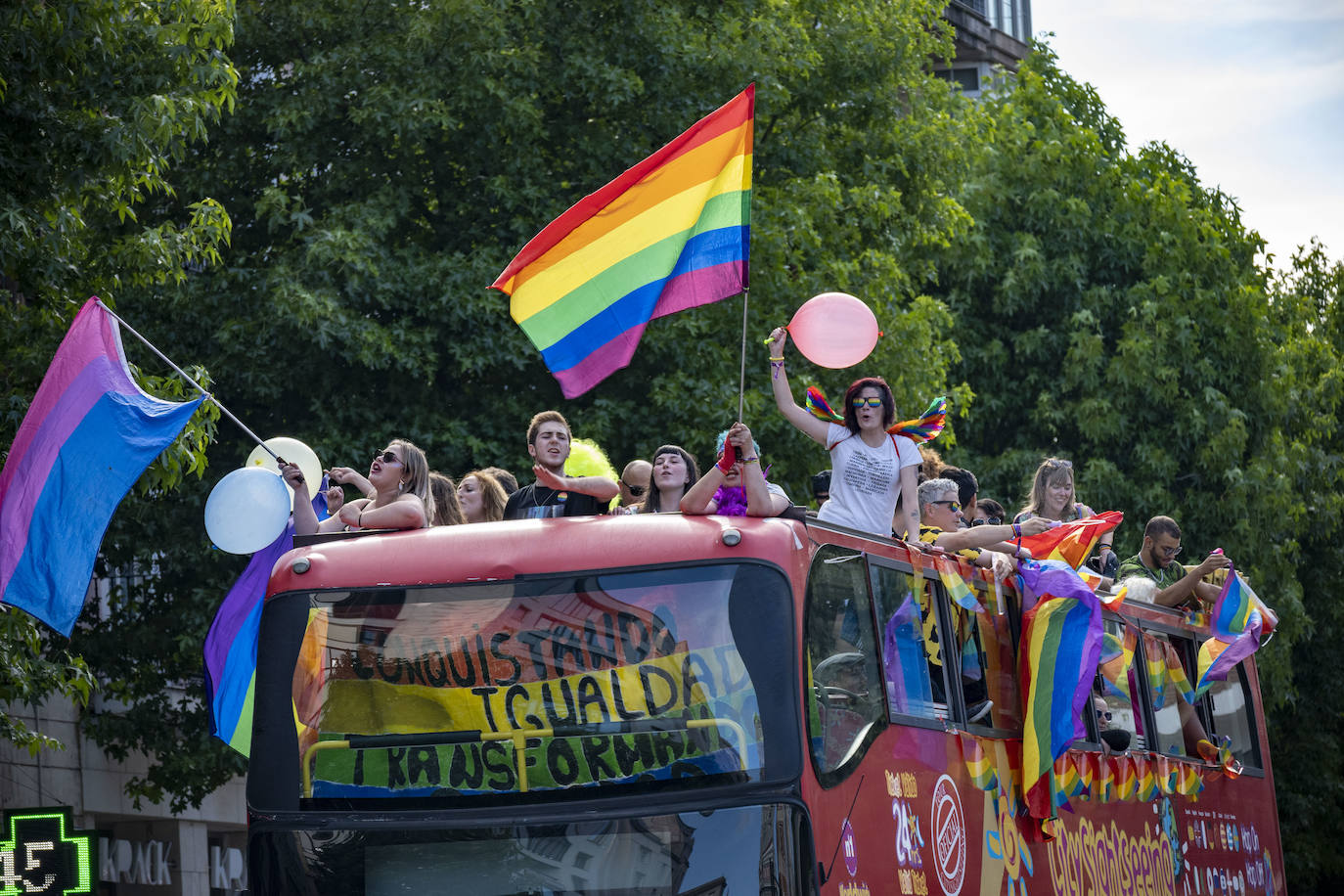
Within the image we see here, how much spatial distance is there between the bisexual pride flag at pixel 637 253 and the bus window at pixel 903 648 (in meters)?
1.70

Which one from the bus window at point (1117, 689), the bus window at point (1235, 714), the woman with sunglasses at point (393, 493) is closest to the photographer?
the woman with sunglasses at point (393, 493)

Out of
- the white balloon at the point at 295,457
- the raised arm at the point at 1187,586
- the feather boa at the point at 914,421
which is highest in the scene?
the white balloon at the point at 295,457

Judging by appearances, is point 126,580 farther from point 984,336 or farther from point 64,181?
point 984,336

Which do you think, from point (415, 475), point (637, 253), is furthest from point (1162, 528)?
point (415, 475)

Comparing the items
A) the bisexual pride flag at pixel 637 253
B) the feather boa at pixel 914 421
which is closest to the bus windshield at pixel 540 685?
the bisexual pride flag at pixel 637 253

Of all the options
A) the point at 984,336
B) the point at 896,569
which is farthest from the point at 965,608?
the point at 984,336

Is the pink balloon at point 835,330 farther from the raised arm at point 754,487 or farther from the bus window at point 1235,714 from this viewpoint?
the bus window at point 1235,714

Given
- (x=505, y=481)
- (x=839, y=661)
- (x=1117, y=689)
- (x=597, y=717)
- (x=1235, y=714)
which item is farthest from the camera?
(x=1235, y=714)

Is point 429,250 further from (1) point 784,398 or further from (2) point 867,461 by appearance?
(2) point 867,461

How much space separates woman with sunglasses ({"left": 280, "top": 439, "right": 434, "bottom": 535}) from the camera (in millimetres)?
8828

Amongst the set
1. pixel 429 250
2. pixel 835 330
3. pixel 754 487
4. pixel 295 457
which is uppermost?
pixel 429 250

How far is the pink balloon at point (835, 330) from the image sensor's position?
9.27 metres

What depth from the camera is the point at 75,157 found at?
1165 centimetres

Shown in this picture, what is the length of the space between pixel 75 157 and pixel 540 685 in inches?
225
